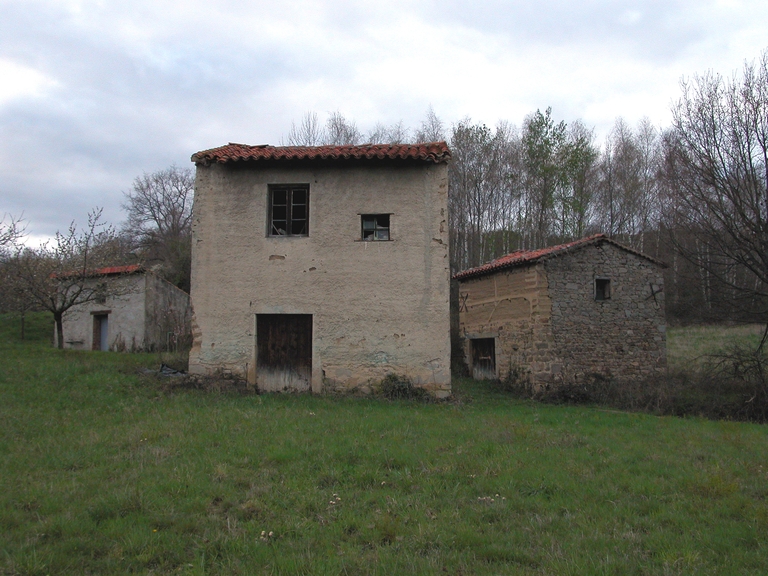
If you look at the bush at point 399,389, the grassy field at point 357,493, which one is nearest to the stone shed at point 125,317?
the bush at point 399,389

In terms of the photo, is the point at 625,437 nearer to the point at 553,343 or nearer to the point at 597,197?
the point at 553,343

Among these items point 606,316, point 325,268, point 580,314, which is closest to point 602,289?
point 606,316

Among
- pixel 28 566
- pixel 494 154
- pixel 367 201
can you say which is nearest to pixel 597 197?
pixel 494 154

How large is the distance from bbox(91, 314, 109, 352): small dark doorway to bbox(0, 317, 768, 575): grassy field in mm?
12761

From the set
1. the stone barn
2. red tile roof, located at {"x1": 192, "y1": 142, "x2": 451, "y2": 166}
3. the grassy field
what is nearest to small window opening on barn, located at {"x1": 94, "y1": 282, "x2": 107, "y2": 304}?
red tile roof, located at {"x1": 192, "y1": 142, "x2": 451, "y2": 166}

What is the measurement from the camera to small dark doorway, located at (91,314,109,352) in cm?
2188

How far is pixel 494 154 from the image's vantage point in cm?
2888

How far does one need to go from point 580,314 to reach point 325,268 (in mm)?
8205

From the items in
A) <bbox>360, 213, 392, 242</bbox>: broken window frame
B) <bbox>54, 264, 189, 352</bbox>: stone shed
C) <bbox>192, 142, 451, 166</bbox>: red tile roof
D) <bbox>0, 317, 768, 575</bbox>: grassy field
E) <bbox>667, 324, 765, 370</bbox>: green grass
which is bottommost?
<bbox>0, 317, 768, 575</bbox>: grassy field

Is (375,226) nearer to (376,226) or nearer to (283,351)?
(376,226)

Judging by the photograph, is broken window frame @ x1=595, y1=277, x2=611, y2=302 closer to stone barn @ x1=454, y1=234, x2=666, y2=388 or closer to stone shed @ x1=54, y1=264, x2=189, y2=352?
stone barn @ x1=454, y1=234, x2=666, y2=388

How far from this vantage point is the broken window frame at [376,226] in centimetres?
1250

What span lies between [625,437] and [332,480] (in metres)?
5.79

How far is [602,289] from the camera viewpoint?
1686 centimetres
